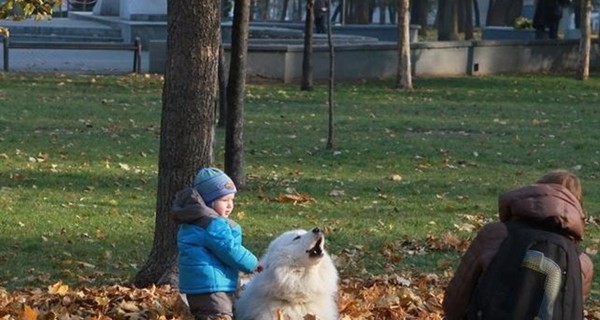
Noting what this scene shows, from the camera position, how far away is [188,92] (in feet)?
29.0

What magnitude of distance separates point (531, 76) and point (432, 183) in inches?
856

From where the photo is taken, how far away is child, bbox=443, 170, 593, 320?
5520mm

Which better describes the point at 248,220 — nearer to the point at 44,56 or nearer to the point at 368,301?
the point at 368,301

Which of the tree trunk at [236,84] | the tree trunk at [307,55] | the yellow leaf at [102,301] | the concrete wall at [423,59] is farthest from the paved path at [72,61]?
the yellow leaf at [102,301]

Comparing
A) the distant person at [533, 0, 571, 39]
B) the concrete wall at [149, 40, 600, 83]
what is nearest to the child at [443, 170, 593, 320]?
the concrete wall at [149, 40, 600, 83]

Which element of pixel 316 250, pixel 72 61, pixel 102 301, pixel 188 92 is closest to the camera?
pixel 316 250

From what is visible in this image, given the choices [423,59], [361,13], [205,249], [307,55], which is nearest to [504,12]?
[361,13]

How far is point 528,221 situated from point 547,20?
3843 centimetres

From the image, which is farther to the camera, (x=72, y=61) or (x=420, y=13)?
(x=420, y=13)

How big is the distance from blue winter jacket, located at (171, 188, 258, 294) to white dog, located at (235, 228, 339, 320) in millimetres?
179

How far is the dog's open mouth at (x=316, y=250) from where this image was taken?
6.58 m

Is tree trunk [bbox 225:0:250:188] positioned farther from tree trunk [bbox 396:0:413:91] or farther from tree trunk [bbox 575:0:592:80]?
tree trunk [bbox 575:0:592:80]

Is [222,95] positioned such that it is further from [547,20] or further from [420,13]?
[420,13]

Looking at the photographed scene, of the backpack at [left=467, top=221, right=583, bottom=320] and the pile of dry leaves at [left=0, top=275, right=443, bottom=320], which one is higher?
the backpack at [left=467, top=221, right=583, bottom=320]
